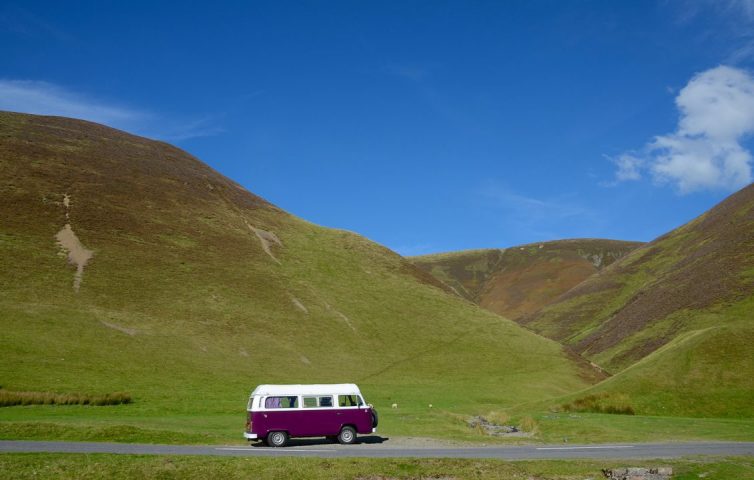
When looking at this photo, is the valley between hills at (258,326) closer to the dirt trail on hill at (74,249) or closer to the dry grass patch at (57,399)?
the dirt trail on hill at (74,249)

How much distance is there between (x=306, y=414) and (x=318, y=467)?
920 centimetres

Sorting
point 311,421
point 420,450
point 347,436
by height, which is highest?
point 311,421

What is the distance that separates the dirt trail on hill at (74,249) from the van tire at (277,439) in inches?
2135

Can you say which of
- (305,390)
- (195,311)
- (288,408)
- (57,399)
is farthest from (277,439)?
(195,311)

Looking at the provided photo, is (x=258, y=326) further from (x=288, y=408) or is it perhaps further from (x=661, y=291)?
(x=661, y=291)

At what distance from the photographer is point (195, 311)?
7762 centimetres

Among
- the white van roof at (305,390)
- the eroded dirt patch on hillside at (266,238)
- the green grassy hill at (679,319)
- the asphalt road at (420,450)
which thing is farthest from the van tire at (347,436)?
the eroded dirt patch on hillside at (266,238)

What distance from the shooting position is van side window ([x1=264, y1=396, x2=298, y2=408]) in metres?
29.9

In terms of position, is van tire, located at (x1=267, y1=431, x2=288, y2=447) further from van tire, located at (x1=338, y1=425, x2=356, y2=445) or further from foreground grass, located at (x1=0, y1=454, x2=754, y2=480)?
foreground grass, located at (x1=0, y1=454, x2=754, y2=480)

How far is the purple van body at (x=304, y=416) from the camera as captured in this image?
29328mm

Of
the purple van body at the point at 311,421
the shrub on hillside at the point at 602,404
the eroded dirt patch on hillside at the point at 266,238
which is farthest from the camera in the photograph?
the eroded dirt patch on hillside at the point at 266,238

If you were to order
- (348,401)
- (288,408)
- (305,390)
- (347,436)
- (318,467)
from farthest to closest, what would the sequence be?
(348,401) < (305,390) < (347,436) < (288,408) < (318,467)

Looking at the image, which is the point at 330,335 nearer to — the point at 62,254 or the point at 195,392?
the point at 195,392

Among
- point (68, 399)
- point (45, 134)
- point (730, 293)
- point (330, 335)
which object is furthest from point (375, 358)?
point (45, 134)
